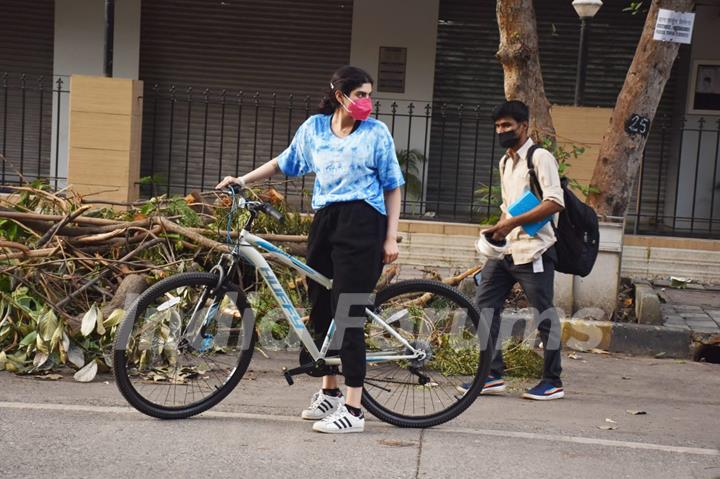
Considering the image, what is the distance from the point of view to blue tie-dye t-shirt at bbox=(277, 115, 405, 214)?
17.7 feet

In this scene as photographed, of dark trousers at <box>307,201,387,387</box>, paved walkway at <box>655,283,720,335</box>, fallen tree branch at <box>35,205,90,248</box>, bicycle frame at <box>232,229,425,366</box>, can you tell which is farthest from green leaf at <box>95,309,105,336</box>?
paved walkway at <box>655,283,720,335</box>

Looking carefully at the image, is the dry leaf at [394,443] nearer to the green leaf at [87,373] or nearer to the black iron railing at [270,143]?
the green leaf at [87,373]

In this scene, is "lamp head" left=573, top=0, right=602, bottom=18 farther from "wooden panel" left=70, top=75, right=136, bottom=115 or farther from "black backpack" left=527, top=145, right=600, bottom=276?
"wooden panel" left=70, top=75, right=136, bottom=115

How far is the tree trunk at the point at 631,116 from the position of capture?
9016 mm

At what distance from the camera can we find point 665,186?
1405cm

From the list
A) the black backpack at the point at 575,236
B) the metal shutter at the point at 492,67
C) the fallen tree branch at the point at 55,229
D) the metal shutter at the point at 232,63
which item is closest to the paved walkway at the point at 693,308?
the black backpack at the point at 575,236

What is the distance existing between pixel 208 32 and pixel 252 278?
25.3 ft

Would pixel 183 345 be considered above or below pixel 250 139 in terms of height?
below

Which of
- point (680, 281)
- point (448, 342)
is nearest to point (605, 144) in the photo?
point (680, 281)

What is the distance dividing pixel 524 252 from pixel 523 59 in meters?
3.10

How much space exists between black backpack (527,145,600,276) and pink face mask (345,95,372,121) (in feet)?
5.38

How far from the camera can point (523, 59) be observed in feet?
29.7

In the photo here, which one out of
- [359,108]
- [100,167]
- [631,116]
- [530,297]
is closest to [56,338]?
[359,108]

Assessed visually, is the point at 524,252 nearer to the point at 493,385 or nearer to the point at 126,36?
the point at 493,385
